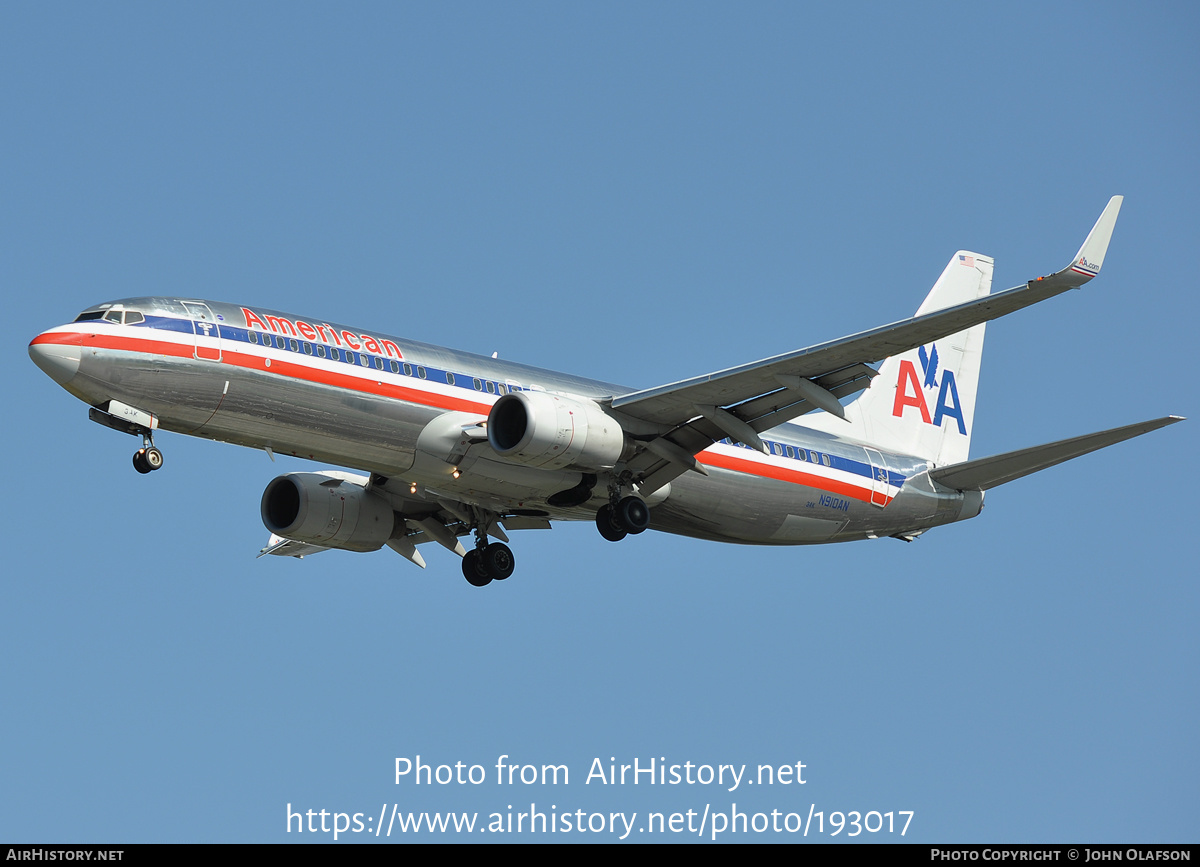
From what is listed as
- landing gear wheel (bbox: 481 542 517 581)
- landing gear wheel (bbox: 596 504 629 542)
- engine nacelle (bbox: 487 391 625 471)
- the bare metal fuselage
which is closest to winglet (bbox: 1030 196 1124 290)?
engine nacelle (bbox: 487 391 625 471)

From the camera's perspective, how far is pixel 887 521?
126 ft

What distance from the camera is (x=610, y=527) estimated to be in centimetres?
3375

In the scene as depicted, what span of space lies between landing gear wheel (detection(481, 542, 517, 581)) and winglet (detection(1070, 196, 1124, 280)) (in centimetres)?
1661

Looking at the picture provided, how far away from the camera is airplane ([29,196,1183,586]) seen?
1153 inches

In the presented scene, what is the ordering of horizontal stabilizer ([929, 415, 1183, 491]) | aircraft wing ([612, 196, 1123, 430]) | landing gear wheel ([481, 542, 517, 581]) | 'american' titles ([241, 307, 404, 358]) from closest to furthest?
aircraft wing ([612, 196, 1123, 430])
'american' titles ([241, 307, 404, 358])
horizontal stabilizer ([929, 415, 1183, 491])
landing gear wheel ([481, 542, 517, 581])

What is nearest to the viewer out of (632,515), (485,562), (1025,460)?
(632,515)

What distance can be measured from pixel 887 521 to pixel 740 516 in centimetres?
493

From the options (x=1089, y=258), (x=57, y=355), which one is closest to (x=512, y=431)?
(x=57, y=355)

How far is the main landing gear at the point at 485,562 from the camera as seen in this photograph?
123 feet

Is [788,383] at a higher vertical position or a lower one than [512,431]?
higher

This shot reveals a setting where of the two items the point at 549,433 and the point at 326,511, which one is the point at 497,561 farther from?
the point at 549,433

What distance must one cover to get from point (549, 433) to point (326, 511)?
791cm

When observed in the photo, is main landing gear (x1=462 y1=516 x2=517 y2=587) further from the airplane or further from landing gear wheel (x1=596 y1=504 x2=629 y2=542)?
landing gear wheel (x1=596 y1=504 x2=629 y2=542)
